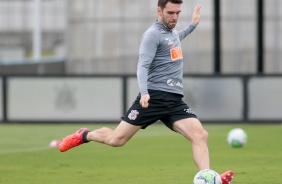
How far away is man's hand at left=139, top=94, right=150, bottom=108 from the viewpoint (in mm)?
11500

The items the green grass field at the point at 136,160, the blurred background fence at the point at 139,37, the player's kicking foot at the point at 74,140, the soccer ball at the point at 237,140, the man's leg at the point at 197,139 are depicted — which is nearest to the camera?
the man's leg at the point at 197,139

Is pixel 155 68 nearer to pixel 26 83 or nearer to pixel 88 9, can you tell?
pixel 26 83

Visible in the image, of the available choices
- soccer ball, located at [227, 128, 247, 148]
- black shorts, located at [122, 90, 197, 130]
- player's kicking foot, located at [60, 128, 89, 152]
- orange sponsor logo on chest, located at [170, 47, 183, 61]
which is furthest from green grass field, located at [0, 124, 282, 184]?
orange sponsor logo on chest, located at [170, 47, 183, 61]

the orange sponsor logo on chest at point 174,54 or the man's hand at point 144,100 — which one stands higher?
the orange sponsor logo on chest at point 174,54

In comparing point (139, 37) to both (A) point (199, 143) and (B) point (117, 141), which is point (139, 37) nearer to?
(B) point (117, 141)

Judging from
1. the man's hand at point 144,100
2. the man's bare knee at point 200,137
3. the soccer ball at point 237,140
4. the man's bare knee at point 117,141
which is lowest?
the soccer ball at point 237,140

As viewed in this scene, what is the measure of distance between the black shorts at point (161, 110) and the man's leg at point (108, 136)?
15 centimetres

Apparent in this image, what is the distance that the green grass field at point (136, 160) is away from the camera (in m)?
13.7

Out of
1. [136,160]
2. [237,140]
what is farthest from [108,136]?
[237,140]

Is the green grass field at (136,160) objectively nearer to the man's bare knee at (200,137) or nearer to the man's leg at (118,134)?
the man's leg at (118,134)

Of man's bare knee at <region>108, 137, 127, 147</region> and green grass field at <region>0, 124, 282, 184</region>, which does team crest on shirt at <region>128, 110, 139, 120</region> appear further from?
green grass field at <region>0, 124, 282, 184</region>

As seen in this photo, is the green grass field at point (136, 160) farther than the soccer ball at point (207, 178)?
Yes

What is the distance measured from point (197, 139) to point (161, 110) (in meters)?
0.66

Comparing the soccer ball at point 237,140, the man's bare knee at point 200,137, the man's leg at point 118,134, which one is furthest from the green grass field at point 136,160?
the man's bare knee at point 200,137
